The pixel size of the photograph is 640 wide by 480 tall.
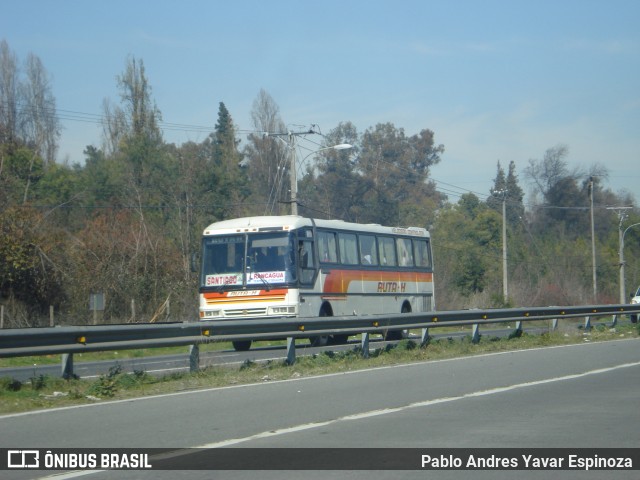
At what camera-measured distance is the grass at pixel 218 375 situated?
12.2m

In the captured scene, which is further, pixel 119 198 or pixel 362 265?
pixel 119 198

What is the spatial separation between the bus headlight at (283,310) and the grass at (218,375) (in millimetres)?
3722

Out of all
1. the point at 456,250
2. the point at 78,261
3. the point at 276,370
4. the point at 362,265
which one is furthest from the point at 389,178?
the point at 276,370

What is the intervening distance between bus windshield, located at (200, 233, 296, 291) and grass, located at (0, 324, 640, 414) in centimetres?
314

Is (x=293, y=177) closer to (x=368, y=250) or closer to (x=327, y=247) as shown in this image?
(x=368, y=250)

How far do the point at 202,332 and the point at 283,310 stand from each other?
29.1 ft

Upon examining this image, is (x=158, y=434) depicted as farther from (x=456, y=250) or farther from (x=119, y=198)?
(x=456, y=250)

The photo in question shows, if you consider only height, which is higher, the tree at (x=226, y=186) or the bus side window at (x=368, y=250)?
the tree at (x=226, y=186)

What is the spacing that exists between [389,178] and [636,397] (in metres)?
77.3

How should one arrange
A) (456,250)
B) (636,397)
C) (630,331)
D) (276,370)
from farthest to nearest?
1. (456,250)
2. (630,331)
3. (276,370)
4. (636,397)

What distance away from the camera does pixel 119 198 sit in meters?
54.3

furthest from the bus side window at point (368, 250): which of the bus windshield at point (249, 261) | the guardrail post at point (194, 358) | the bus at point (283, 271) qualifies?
the guardrail post at point (194, 358)

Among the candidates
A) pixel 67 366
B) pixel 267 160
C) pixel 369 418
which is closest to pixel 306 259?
pixel 67 366

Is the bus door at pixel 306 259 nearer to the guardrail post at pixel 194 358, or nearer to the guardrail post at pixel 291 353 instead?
the guardrail post at pixel 291 353
